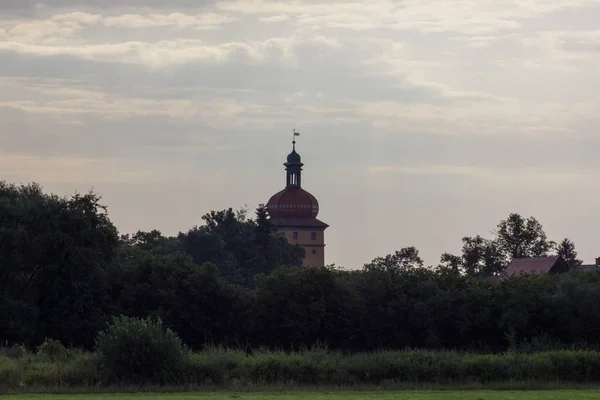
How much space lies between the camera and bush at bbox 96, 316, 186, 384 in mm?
45500

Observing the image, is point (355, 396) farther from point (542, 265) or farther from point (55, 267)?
point (542, 265)

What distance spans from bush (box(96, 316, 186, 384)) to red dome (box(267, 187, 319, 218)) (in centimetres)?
13926

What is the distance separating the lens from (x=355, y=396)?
40.9 meters

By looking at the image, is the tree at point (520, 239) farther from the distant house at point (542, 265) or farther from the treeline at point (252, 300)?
the treeline at point (252, 300)

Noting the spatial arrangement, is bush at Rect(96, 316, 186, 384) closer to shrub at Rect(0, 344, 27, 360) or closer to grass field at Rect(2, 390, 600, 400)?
grass field at Rect(2, 390, 600, 400)

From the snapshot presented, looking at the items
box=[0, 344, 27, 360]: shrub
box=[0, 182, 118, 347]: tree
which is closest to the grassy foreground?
box=[0, 344, 27, 360]: shrub

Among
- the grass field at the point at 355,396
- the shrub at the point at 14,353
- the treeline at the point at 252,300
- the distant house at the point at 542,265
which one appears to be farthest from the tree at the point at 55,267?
the distant house at the point at 542,265

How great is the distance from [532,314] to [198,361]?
26.1 meters

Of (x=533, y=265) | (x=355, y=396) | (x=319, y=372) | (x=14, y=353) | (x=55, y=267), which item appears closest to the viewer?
(x=355, y=396)

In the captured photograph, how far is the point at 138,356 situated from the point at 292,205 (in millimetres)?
140759

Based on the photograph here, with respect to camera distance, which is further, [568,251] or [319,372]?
[568,251]

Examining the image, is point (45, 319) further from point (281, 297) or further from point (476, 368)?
point (476, 368)

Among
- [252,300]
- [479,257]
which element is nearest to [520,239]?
[479,257]

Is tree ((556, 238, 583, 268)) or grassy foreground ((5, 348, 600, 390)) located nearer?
grassy foreground ((5, 348, 600, 390))
